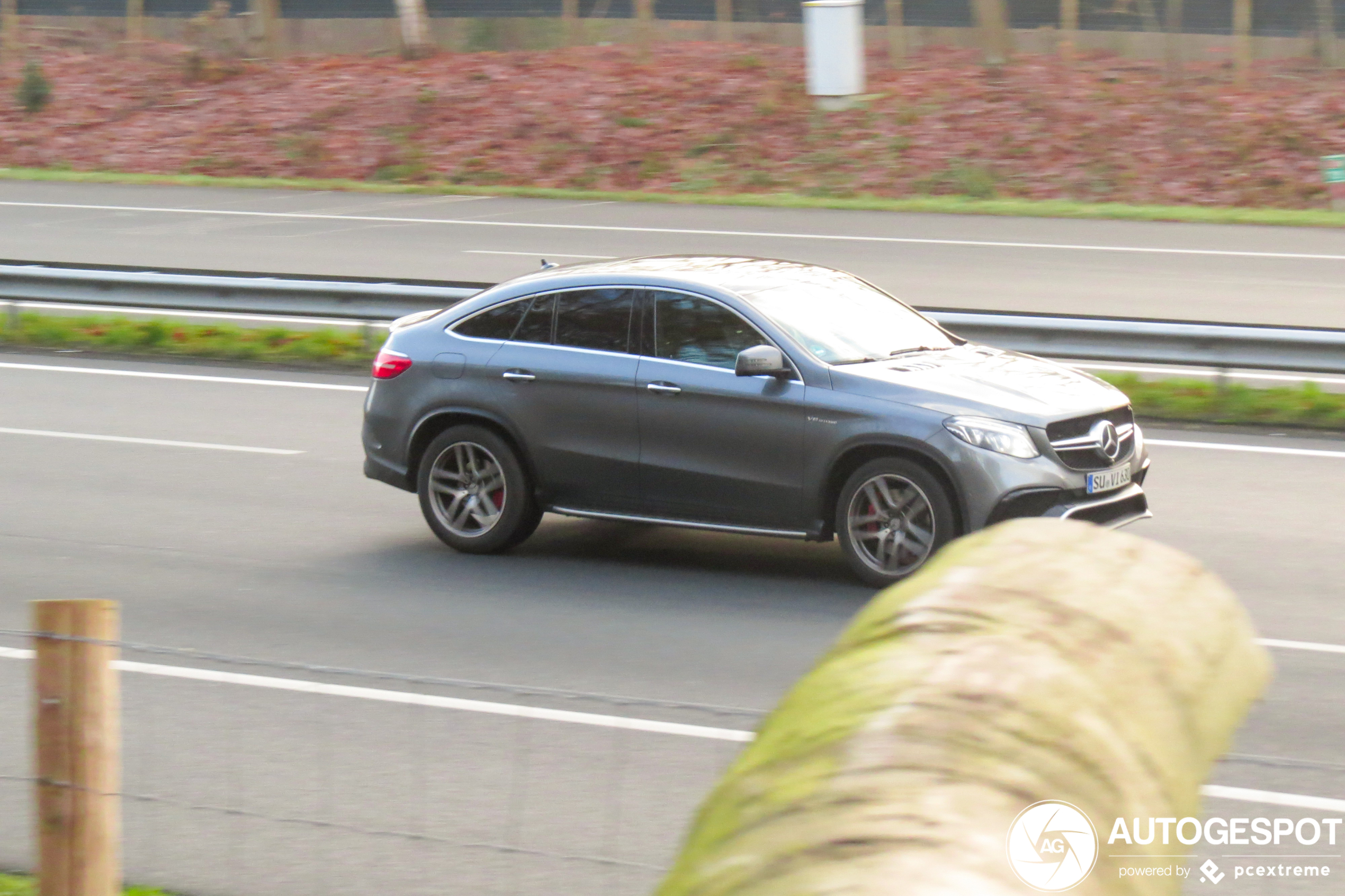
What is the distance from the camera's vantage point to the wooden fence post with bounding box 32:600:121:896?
156 inches

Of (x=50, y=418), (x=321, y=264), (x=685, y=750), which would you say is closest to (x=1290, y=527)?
(x=685, y=750)

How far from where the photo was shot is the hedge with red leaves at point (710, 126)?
86.4 ft

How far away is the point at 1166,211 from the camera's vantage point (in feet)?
77.2

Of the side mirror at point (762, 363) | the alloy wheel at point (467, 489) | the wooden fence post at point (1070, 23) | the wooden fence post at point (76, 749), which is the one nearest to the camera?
the wooden fence post at point (76, 749)

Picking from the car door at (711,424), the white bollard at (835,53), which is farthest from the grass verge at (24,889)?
the white bollard at (835,53)

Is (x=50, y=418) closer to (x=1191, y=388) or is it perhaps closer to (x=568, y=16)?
(x=1191, y=388)

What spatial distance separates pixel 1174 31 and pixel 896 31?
5.25m

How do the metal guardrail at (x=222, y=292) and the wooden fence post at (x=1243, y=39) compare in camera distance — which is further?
the wooden fence post at (x=1243, y=39)

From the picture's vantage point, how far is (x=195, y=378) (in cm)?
1566

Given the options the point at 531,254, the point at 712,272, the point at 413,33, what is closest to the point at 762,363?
the point at 712,272

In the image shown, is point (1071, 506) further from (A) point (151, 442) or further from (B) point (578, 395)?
(A) point (151, 442)

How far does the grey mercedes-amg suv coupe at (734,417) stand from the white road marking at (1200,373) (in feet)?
17.8

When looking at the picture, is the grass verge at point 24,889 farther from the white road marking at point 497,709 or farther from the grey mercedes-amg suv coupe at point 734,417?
the grey mercedes-amg suv coupe at point 734,417

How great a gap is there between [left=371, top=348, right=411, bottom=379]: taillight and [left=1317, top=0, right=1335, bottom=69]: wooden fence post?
23.7 metres
